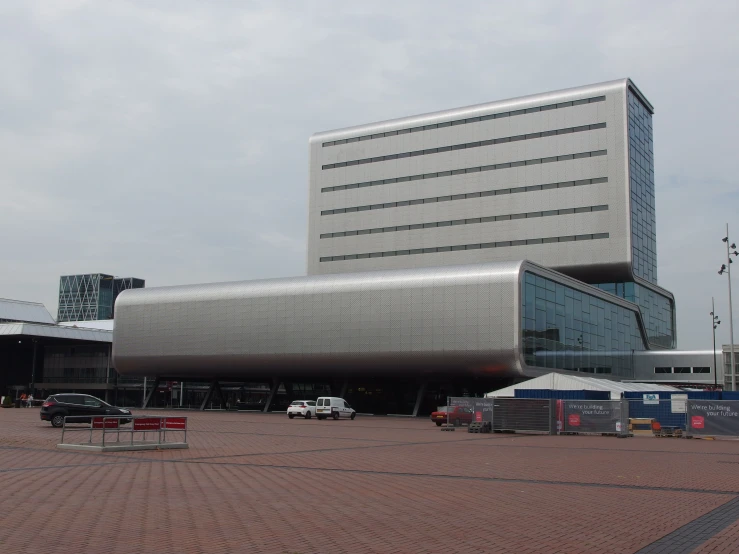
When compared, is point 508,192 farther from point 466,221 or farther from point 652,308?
point 652,308

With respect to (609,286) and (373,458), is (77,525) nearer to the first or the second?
(373,458)

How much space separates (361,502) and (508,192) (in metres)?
77.0

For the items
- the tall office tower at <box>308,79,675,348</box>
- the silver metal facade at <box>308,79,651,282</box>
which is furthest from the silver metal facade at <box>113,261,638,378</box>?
the silver metal facade at <box>308,79,651,282</box>

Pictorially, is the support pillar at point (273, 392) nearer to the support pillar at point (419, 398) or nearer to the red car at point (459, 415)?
the support pillar at point (419, 398)

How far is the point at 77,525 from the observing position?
36.4ft

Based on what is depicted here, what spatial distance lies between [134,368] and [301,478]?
2646 inches

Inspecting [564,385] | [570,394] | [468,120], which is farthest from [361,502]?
[468,120]

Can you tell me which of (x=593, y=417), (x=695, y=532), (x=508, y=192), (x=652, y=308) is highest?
(x=508, y=192)

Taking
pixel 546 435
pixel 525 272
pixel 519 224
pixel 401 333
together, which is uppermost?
pixel 519 224

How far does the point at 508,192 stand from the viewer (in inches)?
3465

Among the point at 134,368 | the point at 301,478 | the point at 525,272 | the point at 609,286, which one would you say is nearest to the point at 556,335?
the point at 525,272

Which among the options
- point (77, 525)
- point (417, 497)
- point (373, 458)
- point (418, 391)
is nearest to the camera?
point (77, 525)

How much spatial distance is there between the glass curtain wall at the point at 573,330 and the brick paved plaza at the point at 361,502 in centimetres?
3561

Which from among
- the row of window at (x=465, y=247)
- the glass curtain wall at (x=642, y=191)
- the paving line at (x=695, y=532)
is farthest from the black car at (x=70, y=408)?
the glass curtain wall at (x=642, y=191)
